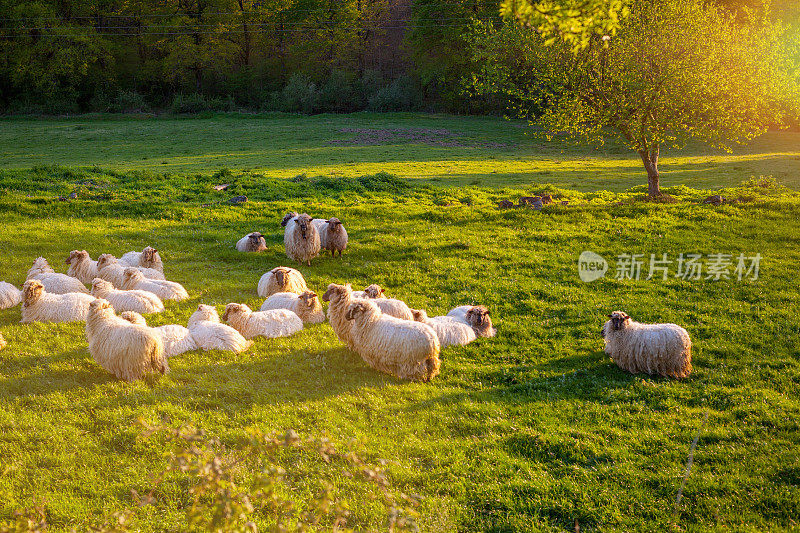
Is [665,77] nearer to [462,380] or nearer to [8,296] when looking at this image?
[462,380]

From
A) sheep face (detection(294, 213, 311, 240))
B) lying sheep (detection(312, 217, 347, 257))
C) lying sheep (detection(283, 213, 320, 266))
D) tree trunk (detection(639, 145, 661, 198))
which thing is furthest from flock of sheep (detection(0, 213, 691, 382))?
tree trunk (detection(639, 145, 661, 198))

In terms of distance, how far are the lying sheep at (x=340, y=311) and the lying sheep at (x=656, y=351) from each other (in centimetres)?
507

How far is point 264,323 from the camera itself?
10867 millimetres

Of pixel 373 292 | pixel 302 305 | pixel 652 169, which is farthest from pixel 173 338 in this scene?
pixel 652 169

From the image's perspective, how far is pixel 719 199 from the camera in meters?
22.1

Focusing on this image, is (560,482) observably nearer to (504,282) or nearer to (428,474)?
(428,474)

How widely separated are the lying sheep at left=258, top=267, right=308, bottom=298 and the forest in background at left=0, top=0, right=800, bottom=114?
54678mm

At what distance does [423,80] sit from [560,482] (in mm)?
70249

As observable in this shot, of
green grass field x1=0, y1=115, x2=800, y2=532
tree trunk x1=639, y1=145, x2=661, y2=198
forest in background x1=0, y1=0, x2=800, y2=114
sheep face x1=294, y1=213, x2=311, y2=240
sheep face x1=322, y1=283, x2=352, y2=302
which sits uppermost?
forest in background x1=0, y1=0, x2=800, y2=114

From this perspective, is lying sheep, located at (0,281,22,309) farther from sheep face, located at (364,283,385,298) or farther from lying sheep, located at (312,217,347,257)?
sheep face, located at (364,283,385,298)

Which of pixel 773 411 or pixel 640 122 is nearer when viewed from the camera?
pixel 773 411

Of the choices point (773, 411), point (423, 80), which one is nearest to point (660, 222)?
point (773, 411)

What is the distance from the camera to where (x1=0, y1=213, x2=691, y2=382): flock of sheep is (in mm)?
8992

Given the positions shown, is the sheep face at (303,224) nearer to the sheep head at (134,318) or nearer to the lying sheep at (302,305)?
the lying sheep at (302,305)
